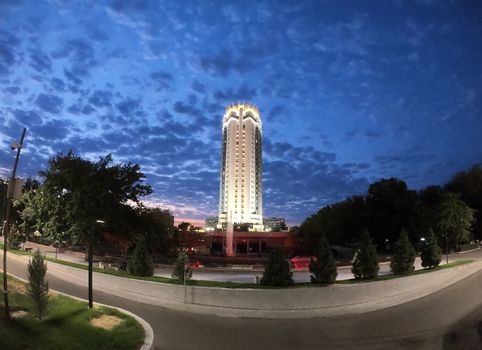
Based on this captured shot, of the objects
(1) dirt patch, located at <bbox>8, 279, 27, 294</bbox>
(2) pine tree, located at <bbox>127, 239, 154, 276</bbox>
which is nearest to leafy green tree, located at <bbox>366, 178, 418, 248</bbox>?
(2) pine tree, located at <bbox>127, 239, 154, 276</bbox>

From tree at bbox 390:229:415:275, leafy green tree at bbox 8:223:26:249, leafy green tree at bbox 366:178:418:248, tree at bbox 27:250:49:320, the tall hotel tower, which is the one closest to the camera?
tree at bbox 27:250:49:320

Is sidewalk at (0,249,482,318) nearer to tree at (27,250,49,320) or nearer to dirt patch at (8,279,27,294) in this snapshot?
dirt patch at (8,279,27,294)

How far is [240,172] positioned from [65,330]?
14921 centimetres

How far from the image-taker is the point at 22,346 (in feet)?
29.0

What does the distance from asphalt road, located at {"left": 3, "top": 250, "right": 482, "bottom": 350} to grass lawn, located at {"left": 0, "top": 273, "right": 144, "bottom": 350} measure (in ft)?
3.95

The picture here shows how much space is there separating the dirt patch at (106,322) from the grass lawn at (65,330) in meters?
0.14

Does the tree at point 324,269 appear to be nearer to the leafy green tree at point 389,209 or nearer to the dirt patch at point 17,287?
the dirt patch at point 17,287

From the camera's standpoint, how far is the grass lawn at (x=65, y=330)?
9.25 metres

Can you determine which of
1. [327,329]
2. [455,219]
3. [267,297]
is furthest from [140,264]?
[455,219]

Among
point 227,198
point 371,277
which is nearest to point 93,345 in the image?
point 371,277

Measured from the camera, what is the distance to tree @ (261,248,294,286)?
1708 cm

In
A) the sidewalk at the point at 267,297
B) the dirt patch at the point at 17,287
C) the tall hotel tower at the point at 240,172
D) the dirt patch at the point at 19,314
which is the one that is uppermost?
the tall hotel tower at the point at 240,172

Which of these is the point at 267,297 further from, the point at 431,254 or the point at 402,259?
the point at 431,254

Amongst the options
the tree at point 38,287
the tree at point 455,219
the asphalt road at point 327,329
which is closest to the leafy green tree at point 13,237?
the asphalt road at point 327,329
